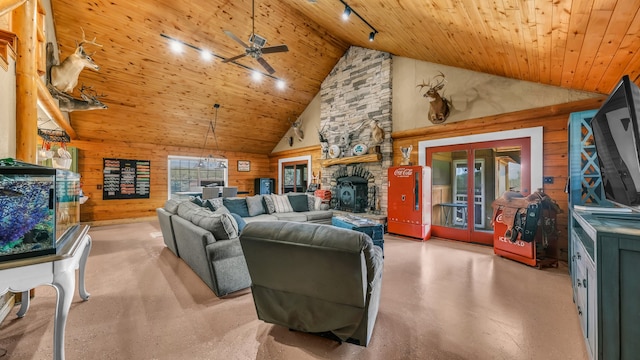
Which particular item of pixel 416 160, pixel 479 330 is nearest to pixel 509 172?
pixel 416 160

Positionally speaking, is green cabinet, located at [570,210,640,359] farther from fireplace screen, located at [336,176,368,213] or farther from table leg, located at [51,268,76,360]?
fireplace screen, located at [336,176,368,213]

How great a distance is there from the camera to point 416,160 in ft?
18.0

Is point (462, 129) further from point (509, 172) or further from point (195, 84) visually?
point (195, 84)

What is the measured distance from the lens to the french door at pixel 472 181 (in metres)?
4.41

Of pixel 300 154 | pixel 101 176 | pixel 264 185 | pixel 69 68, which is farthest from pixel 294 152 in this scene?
pixel 69 68

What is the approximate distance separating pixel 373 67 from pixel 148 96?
558cm

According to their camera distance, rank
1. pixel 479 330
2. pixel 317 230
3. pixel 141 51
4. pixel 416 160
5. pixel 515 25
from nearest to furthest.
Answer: pixel 317 230 → pixel 479 330 → pixel 515 25 → pixel 141 51 → pixel 416 160

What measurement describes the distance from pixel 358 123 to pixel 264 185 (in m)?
4.65

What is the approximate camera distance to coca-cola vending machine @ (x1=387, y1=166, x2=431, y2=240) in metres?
4.93

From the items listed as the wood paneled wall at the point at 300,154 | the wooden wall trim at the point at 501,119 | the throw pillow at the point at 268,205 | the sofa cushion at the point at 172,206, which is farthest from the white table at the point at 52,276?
the wood paneled wall at the point at 300,154

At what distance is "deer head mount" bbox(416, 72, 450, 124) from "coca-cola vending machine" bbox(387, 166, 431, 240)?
104 centimetres

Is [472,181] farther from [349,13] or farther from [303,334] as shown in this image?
[303,334]

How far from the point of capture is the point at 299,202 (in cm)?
582

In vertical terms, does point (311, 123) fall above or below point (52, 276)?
above
